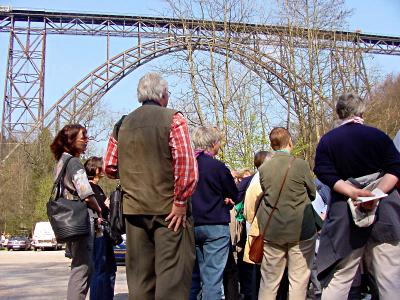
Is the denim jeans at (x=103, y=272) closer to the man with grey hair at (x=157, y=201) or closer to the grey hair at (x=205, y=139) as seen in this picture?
the grey hair at (x=205, y=139)

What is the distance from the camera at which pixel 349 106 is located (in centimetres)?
410

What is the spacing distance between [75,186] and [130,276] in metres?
1.34

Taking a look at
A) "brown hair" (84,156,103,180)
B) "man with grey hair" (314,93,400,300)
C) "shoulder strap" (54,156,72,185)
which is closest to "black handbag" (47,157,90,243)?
"shoulder strap" (54,156,72,185)

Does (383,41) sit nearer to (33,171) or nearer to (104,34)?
(104,34)

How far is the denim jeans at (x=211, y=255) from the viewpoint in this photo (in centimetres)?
535

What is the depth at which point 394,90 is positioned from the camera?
34562 mm

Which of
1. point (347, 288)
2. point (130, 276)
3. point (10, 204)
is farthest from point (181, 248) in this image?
point (10, 204)

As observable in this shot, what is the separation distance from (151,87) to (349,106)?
1.40m

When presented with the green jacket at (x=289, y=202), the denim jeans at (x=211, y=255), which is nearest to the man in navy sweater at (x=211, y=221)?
the denim jeans at (x=211, y=255)

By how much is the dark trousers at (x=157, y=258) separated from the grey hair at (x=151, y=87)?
83 centimetres

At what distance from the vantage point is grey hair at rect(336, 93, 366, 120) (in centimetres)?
409

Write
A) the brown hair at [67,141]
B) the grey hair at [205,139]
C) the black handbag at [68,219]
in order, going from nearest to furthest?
1. the black handbag at [68,219]
2. the brown hair at [67,141]
3. the grey hair at [205,139]

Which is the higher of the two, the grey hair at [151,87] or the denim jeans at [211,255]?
the grey hair at [151,87]

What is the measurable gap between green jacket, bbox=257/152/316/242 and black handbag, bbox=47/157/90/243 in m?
1.57
